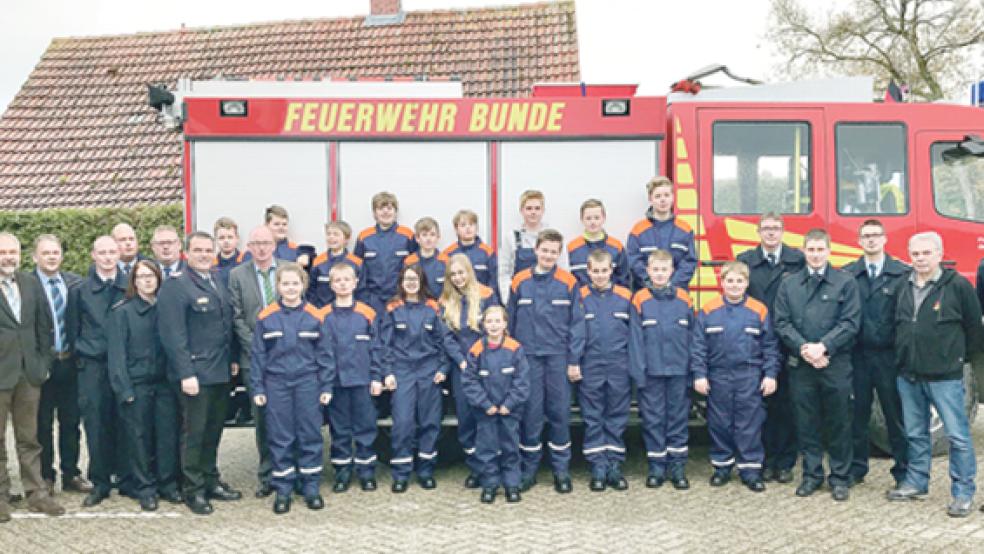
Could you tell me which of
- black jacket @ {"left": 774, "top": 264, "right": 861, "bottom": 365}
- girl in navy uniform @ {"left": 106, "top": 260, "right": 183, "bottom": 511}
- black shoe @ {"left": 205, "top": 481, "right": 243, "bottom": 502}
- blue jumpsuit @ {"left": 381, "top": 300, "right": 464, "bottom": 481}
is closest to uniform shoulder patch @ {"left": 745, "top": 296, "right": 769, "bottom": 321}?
black jacket @ {"left": 774, "top": 264, "right": 861, "bottom": 365}

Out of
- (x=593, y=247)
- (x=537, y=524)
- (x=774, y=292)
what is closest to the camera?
(x=537, y=524)

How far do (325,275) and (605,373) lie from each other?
2.16 metres

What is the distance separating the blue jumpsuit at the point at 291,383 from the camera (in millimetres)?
6152

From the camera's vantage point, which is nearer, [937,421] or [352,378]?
[352,378]

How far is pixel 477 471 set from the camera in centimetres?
644

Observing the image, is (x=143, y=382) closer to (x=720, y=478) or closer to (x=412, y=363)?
(x=412, y=363)

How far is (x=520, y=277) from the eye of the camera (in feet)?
21.7

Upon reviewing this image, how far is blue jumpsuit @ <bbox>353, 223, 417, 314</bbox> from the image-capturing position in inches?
274

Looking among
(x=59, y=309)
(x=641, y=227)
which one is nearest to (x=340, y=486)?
(x=59, y=309)

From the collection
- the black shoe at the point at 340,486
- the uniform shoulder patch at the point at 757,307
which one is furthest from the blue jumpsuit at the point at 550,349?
the black shoe at the point at 340,486

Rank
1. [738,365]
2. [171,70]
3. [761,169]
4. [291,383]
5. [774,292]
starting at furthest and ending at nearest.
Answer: [171,70]
[761,169]
[774,292]
[738,365]
[291,383]

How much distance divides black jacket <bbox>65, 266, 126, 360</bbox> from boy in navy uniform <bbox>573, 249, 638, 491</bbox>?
125 inches

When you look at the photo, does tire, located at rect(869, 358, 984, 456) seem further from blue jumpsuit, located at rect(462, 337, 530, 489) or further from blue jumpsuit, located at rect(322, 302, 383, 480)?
blue jumpsuit, located at rect(322, 302, 383, 480)

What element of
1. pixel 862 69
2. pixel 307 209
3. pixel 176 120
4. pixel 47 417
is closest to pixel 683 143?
pixel 307 209
